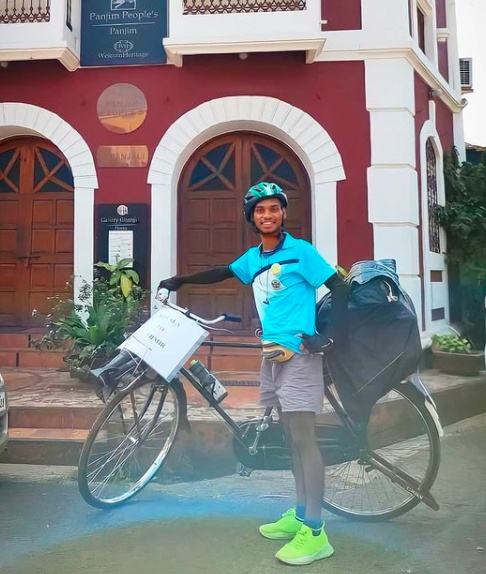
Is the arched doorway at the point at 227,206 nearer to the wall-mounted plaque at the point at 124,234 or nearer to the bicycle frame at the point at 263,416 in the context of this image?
the wall-mounted plaque at the point at 124,234

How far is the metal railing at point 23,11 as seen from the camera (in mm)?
7707

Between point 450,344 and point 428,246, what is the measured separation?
5.50ft

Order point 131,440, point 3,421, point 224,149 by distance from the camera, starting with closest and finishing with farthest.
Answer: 1. point 131,440
2. point 3,421
3. point 224,149

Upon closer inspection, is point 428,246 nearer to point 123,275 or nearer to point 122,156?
point 123,275

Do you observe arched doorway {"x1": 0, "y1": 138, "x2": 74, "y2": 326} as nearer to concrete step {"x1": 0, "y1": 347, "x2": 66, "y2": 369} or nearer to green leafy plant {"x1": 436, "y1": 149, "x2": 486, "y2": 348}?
concrete step {"x1": 0, "y1": 347, "x2": 66, "y2": 369}

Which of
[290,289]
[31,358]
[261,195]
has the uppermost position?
[261,195]

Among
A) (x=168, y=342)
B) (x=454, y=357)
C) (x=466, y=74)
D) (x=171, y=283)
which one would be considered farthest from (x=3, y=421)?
(x=466, y=74)

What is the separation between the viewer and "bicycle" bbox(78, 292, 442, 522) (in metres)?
3.26

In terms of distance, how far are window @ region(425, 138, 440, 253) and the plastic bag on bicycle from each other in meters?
5.83

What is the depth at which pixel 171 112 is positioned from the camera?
785 centimetres

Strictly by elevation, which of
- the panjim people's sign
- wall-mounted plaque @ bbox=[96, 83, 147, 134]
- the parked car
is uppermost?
the panjim people's sign

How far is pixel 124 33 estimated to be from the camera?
7980 mm

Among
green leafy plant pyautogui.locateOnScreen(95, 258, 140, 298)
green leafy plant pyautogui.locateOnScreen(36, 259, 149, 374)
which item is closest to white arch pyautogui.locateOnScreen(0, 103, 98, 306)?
green leafy plant pyautogui.locateOnScreen(95, 258, 140, 298)

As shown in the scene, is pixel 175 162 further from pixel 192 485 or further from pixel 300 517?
pixel 300 517
